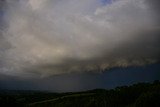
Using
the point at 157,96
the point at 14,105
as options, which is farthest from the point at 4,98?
the point at 157,96

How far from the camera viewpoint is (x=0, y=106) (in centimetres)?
9175

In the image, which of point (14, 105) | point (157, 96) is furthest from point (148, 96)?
point (14, 105)

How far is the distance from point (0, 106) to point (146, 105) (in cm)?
12288

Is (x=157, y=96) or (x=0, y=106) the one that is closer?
(x=0, y=106)

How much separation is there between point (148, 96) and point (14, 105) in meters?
120

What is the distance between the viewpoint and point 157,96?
197 meters

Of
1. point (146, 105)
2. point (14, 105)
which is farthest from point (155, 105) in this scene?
point (14, 105)

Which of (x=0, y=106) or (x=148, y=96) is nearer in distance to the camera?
(x=0, y=106)

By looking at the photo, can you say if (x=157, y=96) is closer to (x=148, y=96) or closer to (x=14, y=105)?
(x=148, y=96)

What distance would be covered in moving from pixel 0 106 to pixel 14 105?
640 cm

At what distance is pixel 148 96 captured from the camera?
642 feet

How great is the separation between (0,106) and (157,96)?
132 m

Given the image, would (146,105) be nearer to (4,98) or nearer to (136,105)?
(136,105)

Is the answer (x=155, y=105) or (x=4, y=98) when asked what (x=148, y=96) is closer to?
(x=155, y=105)
